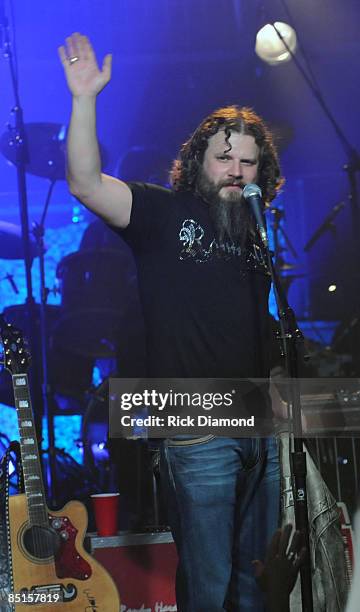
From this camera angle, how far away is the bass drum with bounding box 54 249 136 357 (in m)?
3.98

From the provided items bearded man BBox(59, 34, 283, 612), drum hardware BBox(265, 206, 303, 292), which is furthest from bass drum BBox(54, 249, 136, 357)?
bearded man BBox(59, 34, 283, 612)

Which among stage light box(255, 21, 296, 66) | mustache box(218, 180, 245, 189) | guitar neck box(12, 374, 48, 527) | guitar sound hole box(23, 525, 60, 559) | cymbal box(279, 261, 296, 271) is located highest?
stage light box(255, 21, 296, 66)

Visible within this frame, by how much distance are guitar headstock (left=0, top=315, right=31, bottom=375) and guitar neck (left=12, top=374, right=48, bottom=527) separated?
0.03 meters

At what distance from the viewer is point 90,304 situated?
157 inches

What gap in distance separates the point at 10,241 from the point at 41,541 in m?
1.52

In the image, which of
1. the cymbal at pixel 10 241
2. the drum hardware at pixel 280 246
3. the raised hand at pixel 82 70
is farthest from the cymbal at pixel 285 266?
the raised hand at pixel 82 70

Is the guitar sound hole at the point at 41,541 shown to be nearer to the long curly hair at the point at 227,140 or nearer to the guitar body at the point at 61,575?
the guitar body at the point at 61,575

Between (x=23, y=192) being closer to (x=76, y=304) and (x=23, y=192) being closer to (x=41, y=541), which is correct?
(x=76, y=304)

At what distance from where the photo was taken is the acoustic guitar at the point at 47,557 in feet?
9.08

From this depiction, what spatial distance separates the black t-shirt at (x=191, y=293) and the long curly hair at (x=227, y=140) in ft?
0.61

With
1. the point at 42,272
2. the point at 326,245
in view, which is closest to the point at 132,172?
the point at 42,272

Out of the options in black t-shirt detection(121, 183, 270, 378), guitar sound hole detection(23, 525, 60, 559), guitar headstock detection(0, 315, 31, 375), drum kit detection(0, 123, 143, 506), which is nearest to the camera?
black t-shirt detection(121, 183, 270, 378)

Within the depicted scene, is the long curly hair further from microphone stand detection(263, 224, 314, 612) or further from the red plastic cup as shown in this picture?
the red plastic cup

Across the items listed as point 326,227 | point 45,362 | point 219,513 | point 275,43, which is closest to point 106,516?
point 219,513
